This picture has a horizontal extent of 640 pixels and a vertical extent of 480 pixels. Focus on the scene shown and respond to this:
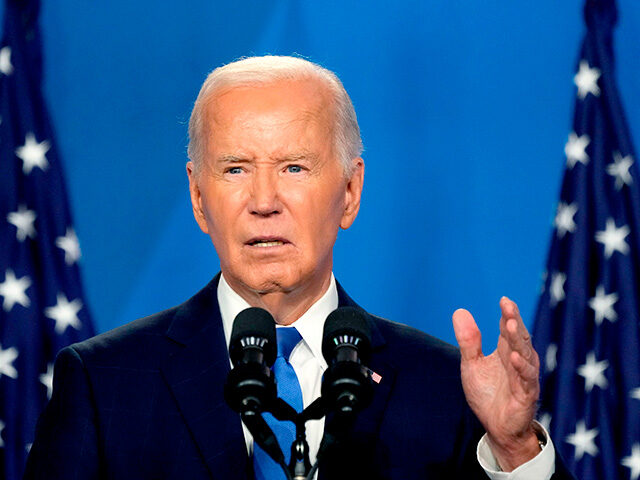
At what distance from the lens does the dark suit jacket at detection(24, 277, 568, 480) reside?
1.93m

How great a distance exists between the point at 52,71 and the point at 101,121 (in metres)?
0.26

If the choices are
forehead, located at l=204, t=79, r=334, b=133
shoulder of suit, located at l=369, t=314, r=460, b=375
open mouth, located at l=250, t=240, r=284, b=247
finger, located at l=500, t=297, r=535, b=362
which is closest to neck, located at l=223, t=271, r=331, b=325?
open mouth, located at l=250, t=240, r=284, b=247

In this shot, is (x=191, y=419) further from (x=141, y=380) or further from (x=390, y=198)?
(x=390, y=198)

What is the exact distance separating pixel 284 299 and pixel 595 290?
1.64 m

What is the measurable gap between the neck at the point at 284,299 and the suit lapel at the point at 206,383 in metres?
0.09

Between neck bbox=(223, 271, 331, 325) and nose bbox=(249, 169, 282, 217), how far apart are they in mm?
184

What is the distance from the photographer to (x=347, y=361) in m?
1.45

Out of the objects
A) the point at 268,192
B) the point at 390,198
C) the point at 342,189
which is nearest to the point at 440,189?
the point at 390,198

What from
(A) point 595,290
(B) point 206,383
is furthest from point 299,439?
(A) point 595,290

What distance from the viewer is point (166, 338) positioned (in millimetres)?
2135

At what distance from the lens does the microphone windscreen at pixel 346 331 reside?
150 cm

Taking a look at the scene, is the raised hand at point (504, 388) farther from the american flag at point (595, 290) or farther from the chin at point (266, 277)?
the american flag at point (595, 290)

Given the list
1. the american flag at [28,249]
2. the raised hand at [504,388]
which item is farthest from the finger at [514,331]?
the american flag at [28,249]

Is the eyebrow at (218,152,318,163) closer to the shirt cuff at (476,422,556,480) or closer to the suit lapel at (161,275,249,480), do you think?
the suit lapel at (161,275,249,480)
